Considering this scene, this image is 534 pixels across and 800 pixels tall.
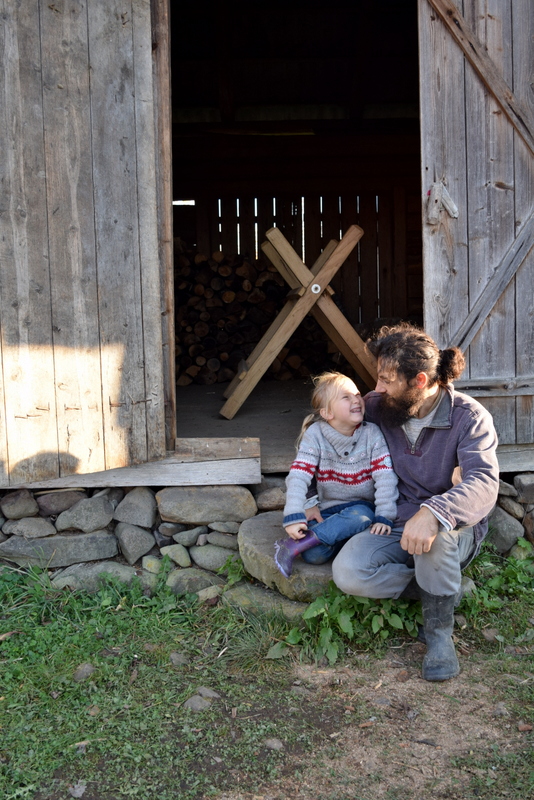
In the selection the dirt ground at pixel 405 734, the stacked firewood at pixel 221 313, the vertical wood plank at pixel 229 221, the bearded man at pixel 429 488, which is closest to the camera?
the dirt ground at pixel 405 734

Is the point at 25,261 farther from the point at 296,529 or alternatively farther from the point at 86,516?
the point at 296,529

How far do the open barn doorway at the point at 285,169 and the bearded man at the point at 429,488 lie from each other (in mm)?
2928

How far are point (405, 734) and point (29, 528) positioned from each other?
2294 millimetres

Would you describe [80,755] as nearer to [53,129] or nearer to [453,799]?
[453,799]

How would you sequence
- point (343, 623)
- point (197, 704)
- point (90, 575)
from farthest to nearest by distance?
point (90, 575) → point (343, 623) → point (197, 704)

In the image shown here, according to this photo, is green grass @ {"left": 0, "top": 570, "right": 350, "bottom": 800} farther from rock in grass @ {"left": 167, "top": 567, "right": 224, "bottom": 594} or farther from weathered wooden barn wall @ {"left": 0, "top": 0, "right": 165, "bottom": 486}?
weathered wooden barn wall @ {"left": 0, "top": 0, "right": 165, "bottom": 486}

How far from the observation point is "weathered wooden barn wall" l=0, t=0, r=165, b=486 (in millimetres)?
3570

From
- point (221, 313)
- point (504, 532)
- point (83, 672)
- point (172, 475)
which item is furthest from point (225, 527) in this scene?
point (221, 313)

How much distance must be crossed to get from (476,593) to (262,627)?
1042 millimetres

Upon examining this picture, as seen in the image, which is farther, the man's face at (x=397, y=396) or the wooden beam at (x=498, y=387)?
the wooden beam at (x=498, y=387)

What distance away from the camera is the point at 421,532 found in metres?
2.79

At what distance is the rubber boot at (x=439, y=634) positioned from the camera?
2928 mm

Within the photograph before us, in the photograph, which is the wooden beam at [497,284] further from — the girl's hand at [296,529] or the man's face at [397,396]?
the girl's hand at [296,529]

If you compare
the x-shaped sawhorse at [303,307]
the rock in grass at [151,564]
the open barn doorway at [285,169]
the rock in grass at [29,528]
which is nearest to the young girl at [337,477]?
the rock in grass at [151,564]
